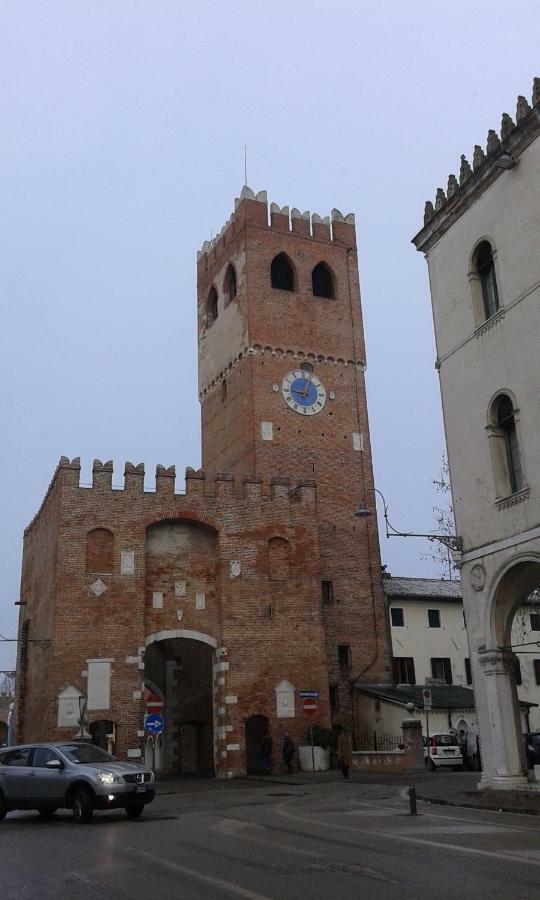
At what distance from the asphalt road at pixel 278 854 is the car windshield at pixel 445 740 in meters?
13.3

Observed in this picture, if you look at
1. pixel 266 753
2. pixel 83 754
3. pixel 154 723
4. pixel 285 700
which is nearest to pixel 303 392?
pixel 285 700

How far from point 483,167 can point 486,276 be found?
2573mm

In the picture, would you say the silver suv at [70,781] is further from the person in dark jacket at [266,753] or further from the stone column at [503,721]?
the person in dark jacket at [266,753]

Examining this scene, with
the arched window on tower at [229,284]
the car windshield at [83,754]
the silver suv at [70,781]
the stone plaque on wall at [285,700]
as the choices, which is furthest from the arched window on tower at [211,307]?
the silver suv at [70,781]

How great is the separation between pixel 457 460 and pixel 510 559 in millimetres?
3237

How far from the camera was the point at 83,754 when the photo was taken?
646 inches

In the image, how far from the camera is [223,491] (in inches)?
1337

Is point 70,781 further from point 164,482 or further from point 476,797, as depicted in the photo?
point 164,482

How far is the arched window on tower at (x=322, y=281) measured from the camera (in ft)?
146

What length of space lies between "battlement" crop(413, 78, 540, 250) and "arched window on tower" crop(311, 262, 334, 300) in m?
20.9

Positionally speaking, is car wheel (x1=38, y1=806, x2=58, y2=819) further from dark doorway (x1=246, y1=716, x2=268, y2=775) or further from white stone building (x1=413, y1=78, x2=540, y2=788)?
dark doorway (x1=246, y1=716, x2=268, y2=775)

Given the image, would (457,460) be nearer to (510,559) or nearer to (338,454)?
(510,559)

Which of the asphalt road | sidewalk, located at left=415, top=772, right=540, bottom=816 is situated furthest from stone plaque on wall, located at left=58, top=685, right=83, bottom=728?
sidewalk, located at left=415, top=772, right=540, bottom=816

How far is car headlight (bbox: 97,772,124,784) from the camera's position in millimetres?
15148
